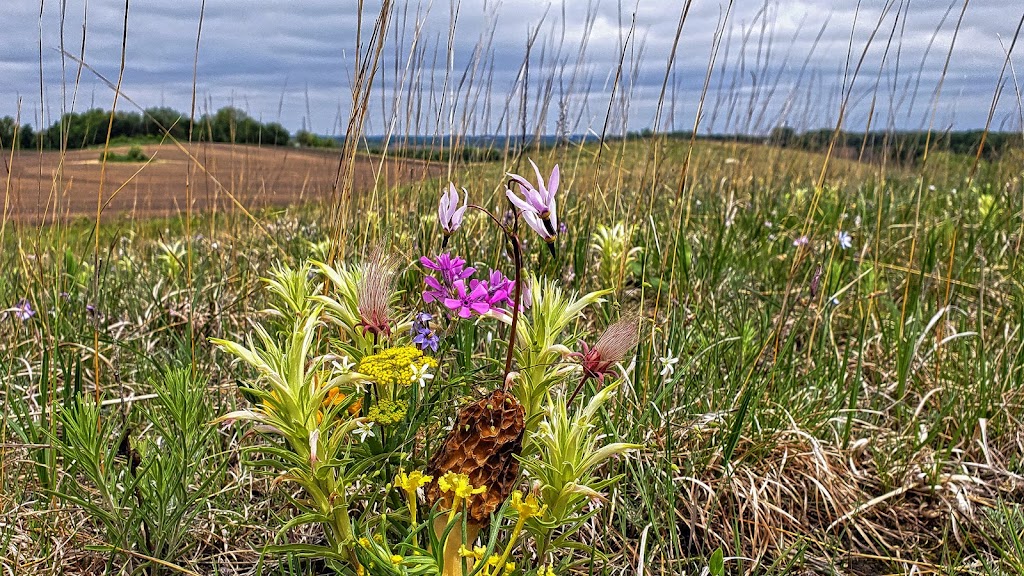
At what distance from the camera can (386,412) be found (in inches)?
57.3

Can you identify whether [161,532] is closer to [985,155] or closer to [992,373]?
[992,373]

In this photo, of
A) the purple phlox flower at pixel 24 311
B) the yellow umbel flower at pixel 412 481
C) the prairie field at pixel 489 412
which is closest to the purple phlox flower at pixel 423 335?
the prairie field at pixel 489 412

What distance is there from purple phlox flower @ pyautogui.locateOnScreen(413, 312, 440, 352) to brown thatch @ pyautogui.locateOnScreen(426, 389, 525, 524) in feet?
1.03

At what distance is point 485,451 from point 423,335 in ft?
1.33

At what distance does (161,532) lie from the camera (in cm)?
172

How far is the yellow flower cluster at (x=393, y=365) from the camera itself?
1349mm

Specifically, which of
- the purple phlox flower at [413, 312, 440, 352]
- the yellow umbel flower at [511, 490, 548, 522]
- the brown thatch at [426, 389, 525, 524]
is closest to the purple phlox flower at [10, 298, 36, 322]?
the purple phlox flower at [413, 312, 440, 352]

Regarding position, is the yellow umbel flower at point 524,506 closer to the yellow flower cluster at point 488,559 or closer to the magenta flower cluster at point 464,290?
the yellow flower cluster at point 488,559

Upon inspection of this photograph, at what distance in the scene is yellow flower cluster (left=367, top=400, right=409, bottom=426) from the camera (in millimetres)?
1435

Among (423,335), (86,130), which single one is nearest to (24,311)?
(86,130)

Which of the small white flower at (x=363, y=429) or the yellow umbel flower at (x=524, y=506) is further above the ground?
the small white flower at (x=363, y=429)

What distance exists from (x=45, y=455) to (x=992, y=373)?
9.54 feet

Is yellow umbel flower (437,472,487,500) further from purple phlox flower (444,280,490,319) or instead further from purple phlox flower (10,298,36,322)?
purple phlox flower (10,298,36,322)

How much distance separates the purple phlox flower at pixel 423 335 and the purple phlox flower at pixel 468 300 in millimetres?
132
